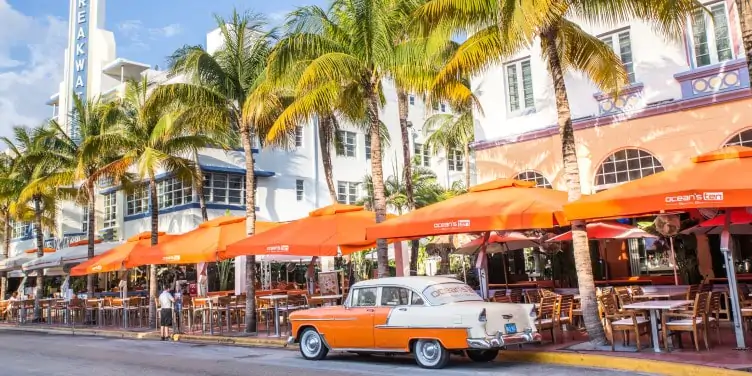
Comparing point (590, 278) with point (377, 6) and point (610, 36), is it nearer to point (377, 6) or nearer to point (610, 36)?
point (377, 6)

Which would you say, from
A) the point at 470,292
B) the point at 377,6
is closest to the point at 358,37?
the point at 377,6

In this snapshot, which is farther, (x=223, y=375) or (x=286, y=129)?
(x=286, y=129)

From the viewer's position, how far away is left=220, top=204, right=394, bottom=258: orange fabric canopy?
1551cm

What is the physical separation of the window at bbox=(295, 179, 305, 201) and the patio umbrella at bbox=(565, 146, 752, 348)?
24.6m

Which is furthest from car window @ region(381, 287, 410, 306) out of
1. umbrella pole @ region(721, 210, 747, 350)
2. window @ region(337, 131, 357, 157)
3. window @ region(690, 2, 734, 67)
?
window @ region(337, 131, 357, 157)

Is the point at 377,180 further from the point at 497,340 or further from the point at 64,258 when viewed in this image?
the point at 64,258

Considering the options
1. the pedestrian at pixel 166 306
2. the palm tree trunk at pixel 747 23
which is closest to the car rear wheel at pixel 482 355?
the palm tree trunk at pixel 747 23

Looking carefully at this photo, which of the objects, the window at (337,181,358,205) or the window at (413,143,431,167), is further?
the window at (413,143,431,167)

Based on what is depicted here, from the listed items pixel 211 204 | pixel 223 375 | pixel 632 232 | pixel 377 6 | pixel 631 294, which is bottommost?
pixel 223 375

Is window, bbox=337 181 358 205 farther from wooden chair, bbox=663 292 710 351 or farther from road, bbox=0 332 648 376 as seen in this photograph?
wooden chair, bbox=663 292 710 351

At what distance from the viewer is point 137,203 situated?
3509 cm

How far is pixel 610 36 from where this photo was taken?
18922mm

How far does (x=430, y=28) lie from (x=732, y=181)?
21.7 feet

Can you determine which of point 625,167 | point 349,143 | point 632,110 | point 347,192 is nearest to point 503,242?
point 625,167
